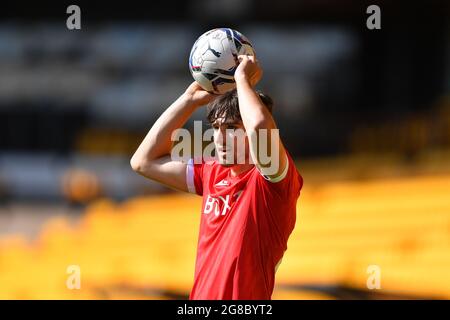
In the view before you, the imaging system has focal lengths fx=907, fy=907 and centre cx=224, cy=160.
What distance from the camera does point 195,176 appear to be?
3.82 m

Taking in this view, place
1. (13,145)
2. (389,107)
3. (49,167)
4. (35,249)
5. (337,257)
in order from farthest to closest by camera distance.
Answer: (13,145)
(49,167)
(389,107)
(35,249)
(337,257)

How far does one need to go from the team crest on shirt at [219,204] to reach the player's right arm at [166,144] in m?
0.26

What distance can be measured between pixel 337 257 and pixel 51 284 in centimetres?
313

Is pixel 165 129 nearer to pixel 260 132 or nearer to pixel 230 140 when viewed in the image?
pixel 230 140

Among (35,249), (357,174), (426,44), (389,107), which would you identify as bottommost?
(35,249)

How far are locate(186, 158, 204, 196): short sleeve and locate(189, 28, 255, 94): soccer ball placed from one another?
33 centimetres

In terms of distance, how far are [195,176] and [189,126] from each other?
11042 mm

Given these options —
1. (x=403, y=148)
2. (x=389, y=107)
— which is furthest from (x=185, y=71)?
(x=403, y=148)

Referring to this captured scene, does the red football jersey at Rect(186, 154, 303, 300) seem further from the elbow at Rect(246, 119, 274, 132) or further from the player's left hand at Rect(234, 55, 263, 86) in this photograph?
the player's left hand at Rect(234, 55, 263, 86)

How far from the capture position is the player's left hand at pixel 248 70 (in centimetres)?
348

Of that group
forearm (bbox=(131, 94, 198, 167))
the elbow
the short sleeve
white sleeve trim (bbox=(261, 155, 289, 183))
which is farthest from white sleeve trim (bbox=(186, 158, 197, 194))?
the elbow

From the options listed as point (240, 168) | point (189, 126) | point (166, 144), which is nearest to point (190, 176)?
point (166, 144)

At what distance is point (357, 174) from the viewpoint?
11.2 metres

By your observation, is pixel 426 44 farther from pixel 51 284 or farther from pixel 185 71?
pixel 51 284
